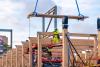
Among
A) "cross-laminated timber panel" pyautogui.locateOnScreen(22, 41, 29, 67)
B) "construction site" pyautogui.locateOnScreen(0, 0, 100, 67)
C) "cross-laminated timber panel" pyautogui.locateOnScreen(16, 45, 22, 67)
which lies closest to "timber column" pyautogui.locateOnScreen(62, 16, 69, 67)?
"construction site" pyautogui.locateOnScreen(0, 0, 100, 67)

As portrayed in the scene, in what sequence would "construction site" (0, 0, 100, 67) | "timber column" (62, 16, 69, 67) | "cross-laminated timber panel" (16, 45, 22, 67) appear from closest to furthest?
"timber column" (62, 16, 69, 67)
"construction site" (0, 0, 100, 67)
"cross-laminated timber panel" (16, 45, 22, 67)

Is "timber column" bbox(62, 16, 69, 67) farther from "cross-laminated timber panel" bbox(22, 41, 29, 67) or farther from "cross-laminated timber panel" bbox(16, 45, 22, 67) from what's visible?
"cross-laminated timber panel" bbox(16, 45, 22, 67)

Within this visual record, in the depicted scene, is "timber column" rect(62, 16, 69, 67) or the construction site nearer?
"timber column" rect(62, 16, 69, 67)

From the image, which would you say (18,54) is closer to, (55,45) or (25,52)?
(25,52)

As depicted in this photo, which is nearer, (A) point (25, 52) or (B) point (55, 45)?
(B) point (55, 45)

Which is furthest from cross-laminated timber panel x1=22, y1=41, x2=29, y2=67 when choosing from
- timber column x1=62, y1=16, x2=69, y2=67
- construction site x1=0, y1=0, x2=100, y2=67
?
timber column x1=62, y1=16, x2=69, y2=67

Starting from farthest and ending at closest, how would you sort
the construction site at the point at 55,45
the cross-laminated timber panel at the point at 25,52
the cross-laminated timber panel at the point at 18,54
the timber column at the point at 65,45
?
the cross-laminated timber panel at the point at 18,54 → the cross-laminated timber panel at the point at 25,52 → the construction site at the point at 55,45 → the timber column at the point at 65,45

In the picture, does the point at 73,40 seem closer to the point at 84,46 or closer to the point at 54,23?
the point at 84,46

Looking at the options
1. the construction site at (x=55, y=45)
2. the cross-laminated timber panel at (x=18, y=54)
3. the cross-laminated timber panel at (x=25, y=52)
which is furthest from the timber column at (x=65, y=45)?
the cross-laminated timber panel at (x=18, y=54)

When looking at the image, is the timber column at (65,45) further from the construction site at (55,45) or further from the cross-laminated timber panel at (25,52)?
the cross-laminated timber panel at (25,52)

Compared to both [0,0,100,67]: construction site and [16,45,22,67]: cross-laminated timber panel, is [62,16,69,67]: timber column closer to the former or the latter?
[0,0,100,67]: construction site

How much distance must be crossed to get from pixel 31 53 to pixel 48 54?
223 centimetres

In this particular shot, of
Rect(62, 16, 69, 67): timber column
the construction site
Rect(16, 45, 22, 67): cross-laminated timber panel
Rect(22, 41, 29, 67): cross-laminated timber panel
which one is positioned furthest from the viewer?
Rect(16, 45, 22, 67): cross-laminated timber panel

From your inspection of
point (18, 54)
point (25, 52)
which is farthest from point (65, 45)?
point (18, 54)
